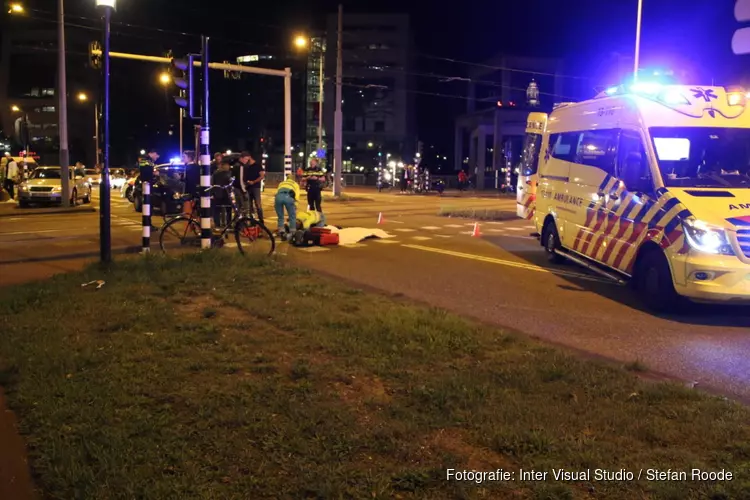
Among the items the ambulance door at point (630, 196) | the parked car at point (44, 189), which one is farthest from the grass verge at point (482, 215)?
the parked car at point (44, 189)

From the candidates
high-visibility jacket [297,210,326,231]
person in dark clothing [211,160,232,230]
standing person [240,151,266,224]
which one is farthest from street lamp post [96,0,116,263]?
standing person [240,151,266,224]

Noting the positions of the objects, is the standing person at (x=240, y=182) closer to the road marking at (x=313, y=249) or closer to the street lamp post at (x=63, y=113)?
the road marking at (x=313, y=249)

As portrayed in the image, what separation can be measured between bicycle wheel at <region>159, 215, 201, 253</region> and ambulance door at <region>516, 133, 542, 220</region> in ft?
21.6

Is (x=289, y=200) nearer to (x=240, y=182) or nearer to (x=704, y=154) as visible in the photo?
(x=240, y=182)

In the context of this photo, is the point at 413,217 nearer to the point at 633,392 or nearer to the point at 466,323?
the point at 466,323

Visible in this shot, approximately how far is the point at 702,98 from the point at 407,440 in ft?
24.6

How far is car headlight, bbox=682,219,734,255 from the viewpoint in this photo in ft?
25.4

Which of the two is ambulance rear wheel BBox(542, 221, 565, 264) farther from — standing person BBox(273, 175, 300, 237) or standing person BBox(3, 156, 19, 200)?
standing person BBox(3, 156, 19, 200)

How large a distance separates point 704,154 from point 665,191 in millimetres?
1138

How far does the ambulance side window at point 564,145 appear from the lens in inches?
456

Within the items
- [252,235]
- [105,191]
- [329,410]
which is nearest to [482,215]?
[252,235]

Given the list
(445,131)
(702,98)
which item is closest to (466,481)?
(702,98)

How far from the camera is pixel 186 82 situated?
38.1 feet

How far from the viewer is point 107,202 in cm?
1063
